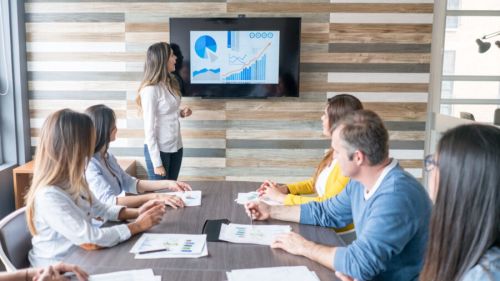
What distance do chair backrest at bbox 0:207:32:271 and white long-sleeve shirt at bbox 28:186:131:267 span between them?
0.11 feet

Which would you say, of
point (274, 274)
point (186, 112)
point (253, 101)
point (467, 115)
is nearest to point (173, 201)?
point (274, 274)

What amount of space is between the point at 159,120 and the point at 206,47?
0.82 m

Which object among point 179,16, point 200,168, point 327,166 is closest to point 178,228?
point 327,166

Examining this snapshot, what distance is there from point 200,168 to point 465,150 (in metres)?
3.16

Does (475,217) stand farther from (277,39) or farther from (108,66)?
(108,66)

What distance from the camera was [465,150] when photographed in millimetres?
996

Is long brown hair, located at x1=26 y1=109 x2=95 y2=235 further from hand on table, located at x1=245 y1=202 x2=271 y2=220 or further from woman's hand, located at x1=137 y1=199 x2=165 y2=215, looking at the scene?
hand on table, located at x1=245 y1=202 x2=271 y2=220

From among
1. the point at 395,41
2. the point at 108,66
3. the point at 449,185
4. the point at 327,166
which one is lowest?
the point at 327,166

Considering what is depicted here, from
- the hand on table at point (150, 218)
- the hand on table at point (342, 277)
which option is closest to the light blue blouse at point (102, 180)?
the hand on table at point (150, 218)

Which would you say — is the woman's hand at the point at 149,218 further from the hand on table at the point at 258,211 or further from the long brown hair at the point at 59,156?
the hand on table at the point at 258,211

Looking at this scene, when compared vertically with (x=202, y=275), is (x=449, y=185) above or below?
above

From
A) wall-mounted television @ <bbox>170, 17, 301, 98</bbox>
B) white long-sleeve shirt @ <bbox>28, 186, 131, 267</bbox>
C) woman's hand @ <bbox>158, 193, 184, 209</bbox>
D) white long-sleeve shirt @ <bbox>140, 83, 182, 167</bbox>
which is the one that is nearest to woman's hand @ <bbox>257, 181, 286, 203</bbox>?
woman's hand @ <bbox>158, 193, 184, 209</bbox>

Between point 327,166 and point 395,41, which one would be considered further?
point 395,41

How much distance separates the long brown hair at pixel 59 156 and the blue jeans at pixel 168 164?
5.38ft
